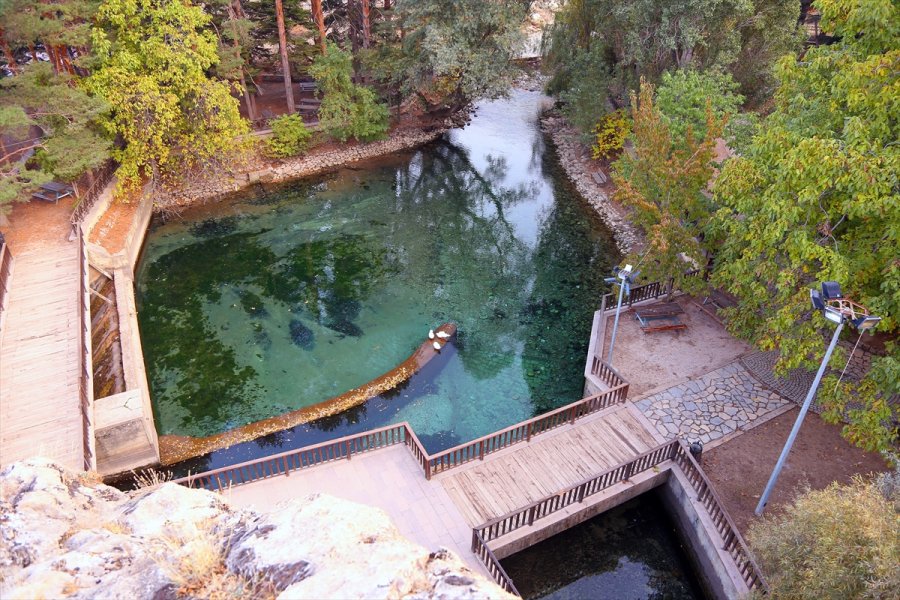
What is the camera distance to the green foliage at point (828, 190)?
A: 1093 centimetres

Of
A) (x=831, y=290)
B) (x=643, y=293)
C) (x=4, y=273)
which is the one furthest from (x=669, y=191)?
(x=4, y=273)

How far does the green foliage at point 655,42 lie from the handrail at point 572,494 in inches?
651

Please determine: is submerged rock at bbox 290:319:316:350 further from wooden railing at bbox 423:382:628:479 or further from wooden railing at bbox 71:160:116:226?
wooden railing at bbox 71:160:116:226

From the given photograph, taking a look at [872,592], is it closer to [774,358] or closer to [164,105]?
[774,358]

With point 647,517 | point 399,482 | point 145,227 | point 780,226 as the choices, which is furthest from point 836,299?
point 145,227

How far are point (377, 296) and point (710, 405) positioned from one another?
1237 centimetres

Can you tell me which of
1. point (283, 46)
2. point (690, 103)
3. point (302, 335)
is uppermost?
point (283, 46)

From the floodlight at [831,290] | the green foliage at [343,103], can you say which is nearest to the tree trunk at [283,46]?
the green foliage at [343,103]

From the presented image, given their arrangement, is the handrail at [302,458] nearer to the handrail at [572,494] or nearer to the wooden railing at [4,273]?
the handrail at [572,494]

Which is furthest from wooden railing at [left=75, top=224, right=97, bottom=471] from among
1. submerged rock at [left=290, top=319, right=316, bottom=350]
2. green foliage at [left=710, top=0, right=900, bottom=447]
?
green foliage at [left=710, top=0, right=900, bottom=447]

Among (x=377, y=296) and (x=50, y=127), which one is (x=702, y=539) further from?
(x=50, y=127)

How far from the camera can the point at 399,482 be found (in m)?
13.3

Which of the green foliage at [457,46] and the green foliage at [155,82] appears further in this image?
the green foliage at [457,46]

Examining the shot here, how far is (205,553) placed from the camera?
19.0 ft
